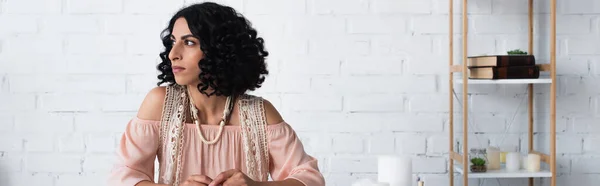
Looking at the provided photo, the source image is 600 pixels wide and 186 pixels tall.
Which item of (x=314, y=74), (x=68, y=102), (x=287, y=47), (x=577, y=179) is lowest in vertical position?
(x=577, y=179)

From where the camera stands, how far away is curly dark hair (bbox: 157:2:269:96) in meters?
A: 1.81

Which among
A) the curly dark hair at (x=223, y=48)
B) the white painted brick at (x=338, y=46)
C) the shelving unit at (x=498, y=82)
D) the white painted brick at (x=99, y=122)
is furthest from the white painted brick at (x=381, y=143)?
the curly dark hair at (x=223, y=48)

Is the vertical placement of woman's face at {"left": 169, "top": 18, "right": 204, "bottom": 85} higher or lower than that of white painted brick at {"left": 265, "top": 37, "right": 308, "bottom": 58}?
lower

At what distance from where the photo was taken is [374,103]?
3201 millimetres

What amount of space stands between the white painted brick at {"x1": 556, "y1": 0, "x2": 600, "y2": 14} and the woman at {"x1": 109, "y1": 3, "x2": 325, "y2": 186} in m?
1.75

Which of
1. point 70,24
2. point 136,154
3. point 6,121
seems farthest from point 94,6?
point 136,154

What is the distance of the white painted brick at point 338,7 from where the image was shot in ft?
10.4

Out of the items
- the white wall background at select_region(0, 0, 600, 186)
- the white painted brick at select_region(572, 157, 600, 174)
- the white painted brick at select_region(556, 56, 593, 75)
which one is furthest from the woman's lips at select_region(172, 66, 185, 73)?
the white painted brick at select_region(572, 157, 600, 174)

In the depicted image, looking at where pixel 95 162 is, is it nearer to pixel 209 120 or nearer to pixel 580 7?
pixel 209 120

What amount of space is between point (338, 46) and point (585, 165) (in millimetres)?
1141

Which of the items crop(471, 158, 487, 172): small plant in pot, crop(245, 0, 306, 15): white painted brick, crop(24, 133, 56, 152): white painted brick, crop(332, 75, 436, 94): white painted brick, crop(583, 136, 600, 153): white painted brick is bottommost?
crop(471, 158, 487, 172): small plant in pot

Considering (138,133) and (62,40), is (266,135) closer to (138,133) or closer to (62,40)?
(138,133)

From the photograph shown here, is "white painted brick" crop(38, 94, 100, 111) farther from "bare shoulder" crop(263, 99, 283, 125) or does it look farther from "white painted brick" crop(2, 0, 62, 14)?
"bare shoulder" crop(263, 99, 283, 125)

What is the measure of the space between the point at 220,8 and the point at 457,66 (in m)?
1.43
